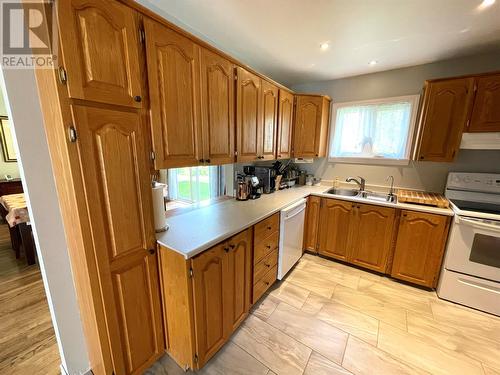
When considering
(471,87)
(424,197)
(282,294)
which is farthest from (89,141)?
(471,87)

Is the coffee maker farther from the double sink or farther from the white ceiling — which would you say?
the white ceiling

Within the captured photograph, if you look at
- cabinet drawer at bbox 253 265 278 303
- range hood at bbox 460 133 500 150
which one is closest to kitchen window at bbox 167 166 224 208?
cabinet drawer at bbox 253 265 278 303

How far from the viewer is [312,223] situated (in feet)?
8.98

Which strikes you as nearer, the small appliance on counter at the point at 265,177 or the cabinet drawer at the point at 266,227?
the cabinet drawer at the point at 266,227

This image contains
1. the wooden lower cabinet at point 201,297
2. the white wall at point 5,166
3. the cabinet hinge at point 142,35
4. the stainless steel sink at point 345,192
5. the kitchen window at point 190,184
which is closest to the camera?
the cabinet hinge at point 142,35

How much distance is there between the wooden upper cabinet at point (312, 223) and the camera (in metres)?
2.67

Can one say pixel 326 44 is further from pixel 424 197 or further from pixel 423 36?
pixel 424 197

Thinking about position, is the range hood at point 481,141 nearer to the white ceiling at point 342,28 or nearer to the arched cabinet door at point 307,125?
the white ceiling at point 342,28

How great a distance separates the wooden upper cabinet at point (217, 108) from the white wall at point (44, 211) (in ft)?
2.94

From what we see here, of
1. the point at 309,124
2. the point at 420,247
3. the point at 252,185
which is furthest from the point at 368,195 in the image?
the point at 252,185

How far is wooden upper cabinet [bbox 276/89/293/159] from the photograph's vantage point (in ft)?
8.27

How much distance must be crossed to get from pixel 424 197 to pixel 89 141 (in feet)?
9.96

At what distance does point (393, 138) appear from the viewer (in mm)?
2656

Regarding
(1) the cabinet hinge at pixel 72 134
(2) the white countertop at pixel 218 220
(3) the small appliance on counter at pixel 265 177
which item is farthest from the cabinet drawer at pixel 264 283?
(1) the cabinet hinge at pixel 72 134
